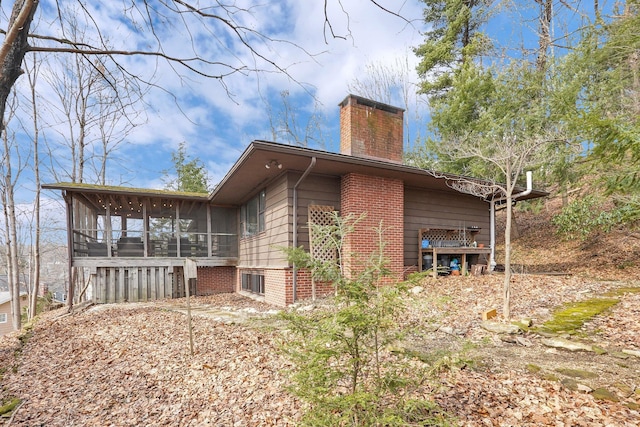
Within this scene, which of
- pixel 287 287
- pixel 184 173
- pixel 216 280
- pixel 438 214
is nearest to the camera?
pixel 287 287

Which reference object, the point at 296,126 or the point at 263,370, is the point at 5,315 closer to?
the point at 296,126

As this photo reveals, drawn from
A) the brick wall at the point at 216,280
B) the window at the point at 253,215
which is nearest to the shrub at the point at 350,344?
the window at the point at 253,215

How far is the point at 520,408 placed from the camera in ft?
7.89

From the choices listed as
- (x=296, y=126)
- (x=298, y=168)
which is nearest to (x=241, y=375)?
(x=298, y=168)

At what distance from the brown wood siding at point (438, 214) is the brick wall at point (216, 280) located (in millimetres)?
6716

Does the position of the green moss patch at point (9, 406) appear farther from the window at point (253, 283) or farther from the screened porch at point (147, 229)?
the screened porch at point (147, 229)

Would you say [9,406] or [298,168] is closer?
[9,406]

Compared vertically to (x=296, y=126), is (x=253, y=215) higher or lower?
lower

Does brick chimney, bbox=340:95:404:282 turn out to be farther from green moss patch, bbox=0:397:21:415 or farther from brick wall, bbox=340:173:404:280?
green moss patch, bbox=0:397:21:415

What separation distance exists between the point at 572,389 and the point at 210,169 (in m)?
23.0

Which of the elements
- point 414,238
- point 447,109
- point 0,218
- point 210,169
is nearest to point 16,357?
point 414,238

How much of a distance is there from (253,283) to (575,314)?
803 cm

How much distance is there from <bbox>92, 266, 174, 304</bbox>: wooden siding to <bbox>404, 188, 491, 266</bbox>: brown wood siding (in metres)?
8.07

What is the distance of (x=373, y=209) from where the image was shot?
7.77 metres
